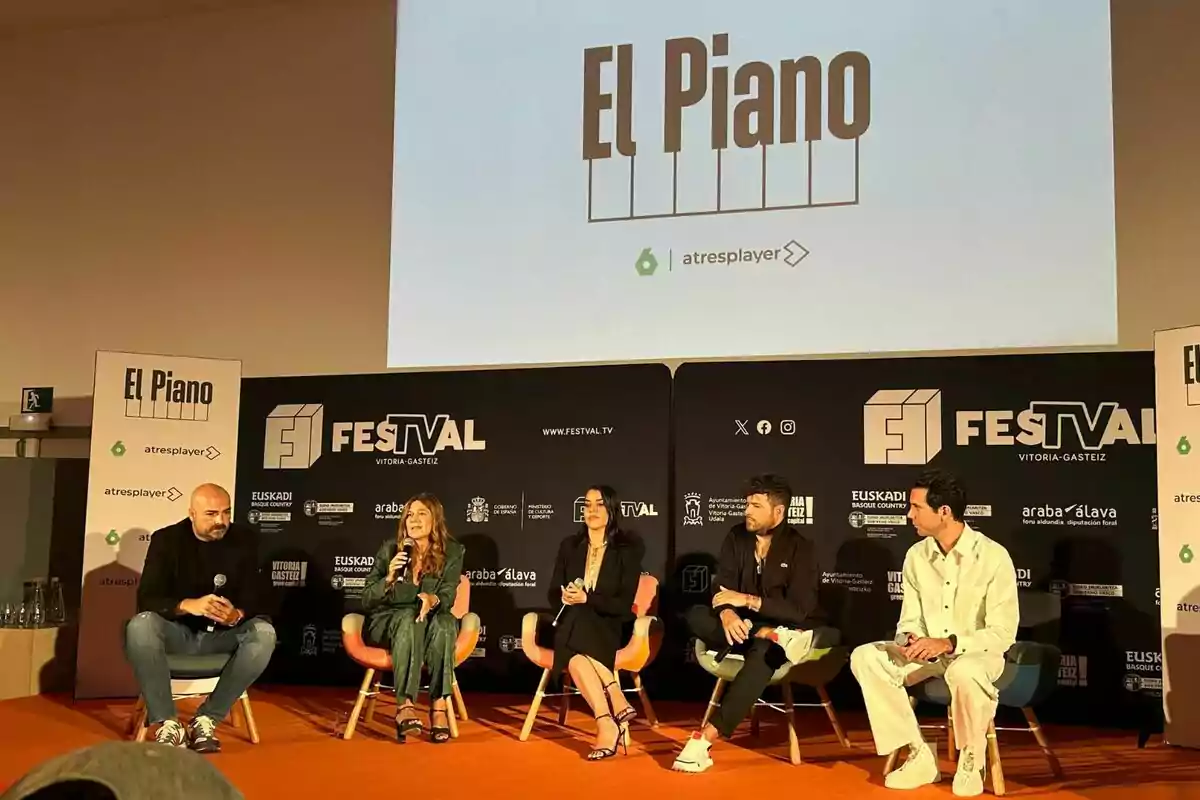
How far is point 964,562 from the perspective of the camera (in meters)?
3.84

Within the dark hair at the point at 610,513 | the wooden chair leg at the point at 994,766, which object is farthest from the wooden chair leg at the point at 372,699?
the wooden chair leg at the point at 994,766

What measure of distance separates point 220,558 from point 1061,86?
4.16m

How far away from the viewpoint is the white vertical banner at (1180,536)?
4297mm

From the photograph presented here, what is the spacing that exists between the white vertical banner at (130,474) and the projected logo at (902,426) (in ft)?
10.7

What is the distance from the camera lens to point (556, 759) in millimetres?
4082

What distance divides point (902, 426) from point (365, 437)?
9.52 feet

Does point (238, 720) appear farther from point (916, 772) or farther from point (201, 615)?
point (916, 772)

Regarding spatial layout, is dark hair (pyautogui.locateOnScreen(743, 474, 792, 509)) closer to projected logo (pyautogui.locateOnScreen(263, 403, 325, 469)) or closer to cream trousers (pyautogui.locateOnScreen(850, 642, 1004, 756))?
cream trousers (pyautogui.locateOnScreen(850, 642, 1004, 756))

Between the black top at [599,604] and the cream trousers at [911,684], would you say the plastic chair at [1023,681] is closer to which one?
the cream trousers at [911,684]

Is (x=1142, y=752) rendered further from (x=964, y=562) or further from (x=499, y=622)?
(x=499, y=622)

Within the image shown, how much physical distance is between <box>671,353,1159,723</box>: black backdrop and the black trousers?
1126 millimetres

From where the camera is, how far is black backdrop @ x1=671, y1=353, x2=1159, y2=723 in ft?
16.0

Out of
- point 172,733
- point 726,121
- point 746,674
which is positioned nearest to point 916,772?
point 746,674

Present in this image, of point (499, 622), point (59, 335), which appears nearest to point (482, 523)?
point (499, 622)
